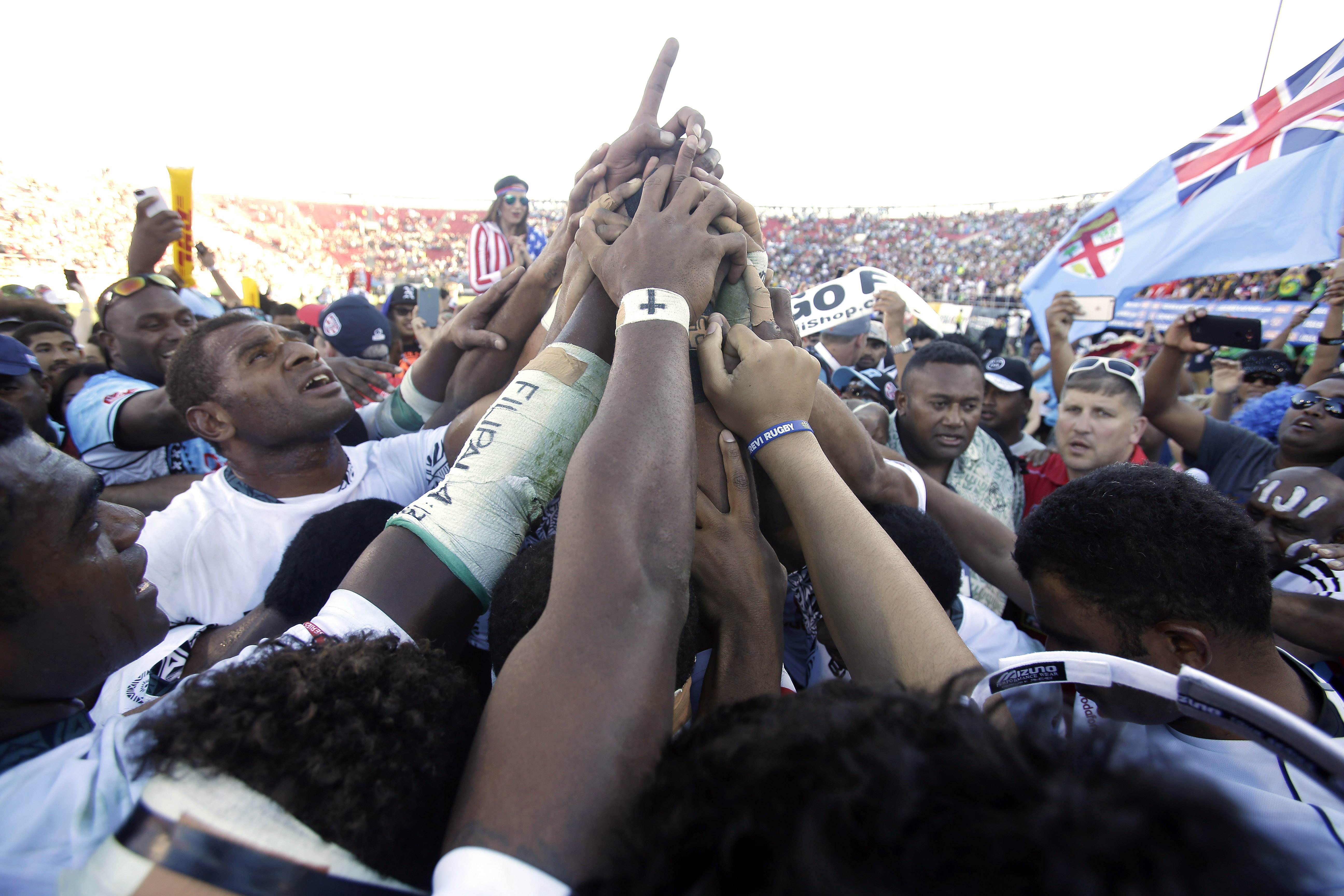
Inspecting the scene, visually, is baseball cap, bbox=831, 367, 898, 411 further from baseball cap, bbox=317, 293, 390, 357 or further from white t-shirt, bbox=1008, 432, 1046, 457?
baseball cap, bbox=317, 293, 390, 357

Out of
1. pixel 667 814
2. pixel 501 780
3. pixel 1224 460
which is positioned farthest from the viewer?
pixel 1224 460

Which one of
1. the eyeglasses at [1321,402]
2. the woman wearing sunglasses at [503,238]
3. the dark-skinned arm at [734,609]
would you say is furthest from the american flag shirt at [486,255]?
the eyeglasses at [1321,402]

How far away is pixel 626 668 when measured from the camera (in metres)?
0.92

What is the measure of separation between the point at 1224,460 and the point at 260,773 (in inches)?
213

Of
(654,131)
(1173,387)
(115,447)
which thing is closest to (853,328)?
(1173,387)

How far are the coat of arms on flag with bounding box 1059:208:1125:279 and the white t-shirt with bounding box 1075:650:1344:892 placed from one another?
6367mm

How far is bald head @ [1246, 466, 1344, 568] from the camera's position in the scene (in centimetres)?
259

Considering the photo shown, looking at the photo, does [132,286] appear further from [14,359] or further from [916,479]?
[916,479]

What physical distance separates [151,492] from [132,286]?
5.28 ft

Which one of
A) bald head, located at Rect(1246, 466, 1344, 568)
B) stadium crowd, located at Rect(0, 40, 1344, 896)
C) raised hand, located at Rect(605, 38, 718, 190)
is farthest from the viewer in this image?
bald head, located at Rect(1246, 466, 1344, 568)

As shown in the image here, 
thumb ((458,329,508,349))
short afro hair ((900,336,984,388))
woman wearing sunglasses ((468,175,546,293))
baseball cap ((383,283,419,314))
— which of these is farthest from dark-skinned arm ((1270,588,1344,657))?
baseball cap ((383,283,419,314))

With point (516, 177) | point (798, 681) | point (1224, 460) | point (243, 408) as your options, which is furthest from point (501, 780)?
point (516, 177)

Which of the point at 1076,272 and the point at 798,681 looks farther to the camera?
the point at 1076,272

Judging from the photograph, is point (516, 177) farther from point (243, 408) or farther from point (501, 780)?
point (501, 780)
